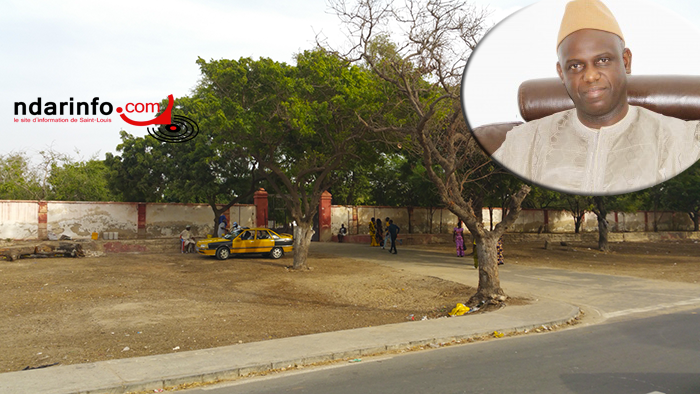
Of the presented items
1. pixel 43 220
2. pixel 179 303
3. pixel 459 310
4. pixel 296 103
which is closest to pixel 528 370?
pixel 459 310

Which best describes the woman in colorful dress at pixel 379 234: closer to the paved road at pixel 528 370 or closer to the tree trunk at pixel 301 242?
the tree trunk at pixel 301 242

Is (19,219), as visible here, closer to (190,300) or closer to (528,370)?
(190,300)

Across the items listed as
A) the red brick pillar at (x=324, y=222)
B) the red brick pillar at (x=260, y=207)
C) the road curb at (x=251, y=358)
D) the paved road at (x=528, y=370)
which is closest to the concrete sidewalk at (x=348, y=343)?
the road curb at (x=251, y=358)

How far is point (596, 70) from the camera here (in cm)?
121

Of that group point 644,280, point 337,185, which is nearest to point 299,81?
point 644,280

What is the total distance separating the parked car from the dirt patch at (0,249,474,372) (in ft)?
5.35

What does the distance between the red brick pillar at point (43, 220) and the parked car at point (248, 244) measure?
825 cm

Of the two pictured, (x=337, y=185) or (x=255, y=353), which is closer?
(x=255, y=353)

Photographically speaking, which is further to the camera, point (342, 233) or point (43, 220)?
point (342, 233)

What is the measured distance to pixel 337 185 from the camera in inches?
1465

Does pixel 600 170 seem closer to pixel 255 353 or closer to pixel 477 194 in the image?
pixel 255 353

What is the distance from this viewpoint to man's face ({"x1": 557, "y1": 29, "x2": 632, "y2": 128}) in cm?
120

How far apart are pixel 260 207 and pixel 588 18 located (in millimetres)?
30415

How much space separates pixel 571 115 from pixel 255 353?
6.98 m
